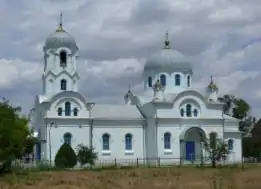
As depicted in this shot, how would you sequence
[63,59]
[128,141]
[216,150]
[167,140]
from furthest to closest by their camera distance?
[63,59], [128,141], [167,140], [216,150]

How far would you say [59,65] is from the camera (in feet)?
204

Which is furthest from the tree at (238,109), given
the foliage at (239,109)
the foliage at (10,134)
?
the foliage at (10,134)

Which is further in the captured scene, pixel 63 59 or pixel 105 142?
pixel 63 59

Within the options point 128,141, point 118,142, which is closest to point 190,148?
point 128,141

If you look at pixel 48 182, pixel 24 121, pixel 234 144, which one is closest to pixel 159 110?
pixel 234 144

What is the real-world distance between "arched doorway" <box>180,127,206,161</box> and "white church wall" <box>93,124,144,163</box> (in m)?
4.18

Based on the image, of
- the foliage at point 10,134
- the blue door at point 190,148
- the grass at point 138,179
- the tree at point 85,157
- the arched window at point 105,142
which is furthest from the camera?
the blue door at point 190,148

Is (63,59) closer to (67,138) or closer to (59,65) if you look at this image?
(59,65)

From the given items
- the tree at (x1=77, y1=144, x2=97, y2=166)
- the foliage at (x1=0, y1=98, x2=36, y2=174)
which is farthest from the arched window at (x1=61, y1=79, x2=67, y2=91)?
the foliage at (x1=0, y1=98, x2=36, y2=174)

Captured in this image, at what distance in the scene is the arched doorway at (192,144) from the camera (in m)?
61.9

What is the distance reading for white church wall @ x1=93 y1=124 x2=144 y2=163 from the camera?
60.6 meters

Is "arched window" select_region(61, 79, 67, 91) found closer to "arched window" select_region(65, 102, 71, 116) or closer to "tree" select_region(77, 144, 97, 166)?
"arched window" select_region(65, 102, 71, 116)

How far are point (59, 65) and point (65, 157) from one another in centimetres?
1251

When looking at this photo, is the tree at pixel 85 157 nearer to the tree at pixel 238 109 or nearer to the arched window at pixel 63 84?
the arched window at pixel 63 84
